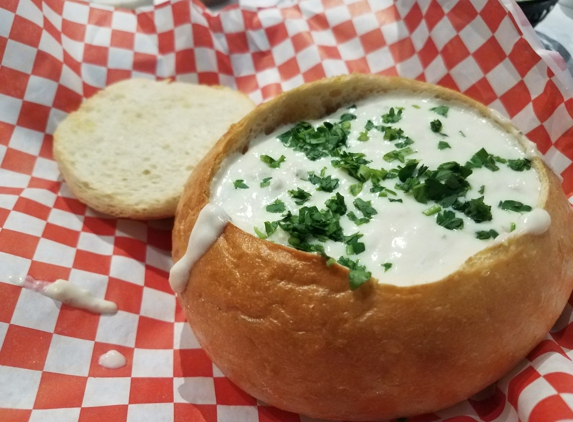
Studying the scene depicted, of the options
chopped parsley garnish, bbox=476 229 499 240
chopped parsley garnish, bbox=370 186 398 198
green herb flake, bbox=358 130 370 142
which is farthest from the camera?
green herb flake, bbox=358 130 370 142

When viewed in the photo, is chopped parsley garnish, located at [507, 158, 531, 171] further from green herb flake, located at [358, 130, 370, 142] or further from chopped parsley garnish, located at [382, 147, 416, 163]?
green herb flake, located at [358, 130, 370, 142]

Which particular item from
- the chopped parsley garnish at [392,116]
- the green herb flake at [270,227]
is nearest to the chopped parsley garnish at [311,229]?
the green herb flake at [270,227]

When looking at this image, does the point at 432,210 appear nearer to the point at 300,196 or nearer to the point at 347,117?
the point at 300,196

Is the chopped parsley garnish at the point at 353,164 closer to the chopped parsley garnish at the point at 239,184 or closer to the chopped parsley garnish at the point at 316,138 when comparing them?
the chopped parsley garnish at the point at 316,138

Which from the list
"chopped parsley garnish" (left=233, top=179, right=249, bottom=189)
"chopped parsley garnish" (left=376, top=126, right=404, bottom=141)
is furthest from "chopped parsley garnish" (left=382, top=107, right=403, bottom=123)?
Result: "chopped parsley garnish" (left=233, top=179, right=249, bottom=189)

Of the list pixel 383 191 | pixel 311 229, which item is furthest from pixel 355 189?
pixel 311 229

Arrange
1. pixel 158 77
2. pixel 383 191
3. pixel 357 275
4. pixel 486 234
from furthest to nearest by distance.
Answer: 1. pixel 158 77
2. pixel 383 191
3. pixel 486 234
4. pixel 357 275

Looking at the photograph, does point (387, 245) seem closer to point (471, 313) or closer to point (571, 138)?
point (471, 313)

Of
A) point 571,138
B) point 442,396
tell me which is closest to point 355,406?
point 442,396
